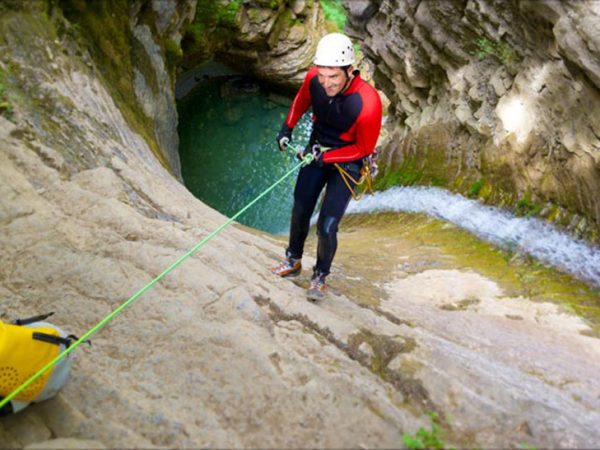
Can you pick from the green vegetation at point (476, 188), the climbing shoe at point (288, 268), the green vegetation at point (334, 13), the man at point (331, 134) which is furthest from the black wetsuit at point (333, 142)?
the green vegetation at point (334, 13)

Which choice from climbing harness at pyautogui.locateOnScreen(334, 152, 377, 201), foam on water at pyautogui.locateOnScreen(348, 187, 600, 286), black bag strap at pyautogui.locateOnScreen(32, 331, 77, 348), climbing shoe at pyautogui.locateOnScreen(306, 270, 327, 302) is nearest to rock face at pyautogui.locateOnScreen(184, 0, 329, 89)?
foam on water at pyautogui.locateOnScreen(348, 187, 600, 286)

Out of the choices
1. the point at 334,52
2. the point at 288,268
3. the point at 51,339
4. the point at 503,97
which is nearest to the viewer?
the point at 51,339

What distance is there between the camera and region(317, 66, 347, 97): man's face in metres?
3.87

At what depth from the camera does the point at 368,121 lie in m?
3.97

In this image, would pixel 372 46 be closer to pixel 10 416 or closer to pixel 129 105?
pixel 129 105

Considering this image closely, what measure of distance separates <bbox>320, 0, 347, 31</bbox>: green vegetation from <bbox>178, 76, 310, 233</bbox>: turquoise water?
398cm

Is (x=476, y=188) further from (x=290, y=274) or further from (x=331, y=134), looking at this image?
(x=331, y=134)

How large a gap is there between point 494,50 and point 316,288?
631cm

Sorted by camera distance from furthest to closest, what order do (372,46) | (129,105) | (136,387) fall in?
(372,46), (129,105), (136,387)

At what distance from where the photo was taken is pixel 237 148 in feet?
59.5

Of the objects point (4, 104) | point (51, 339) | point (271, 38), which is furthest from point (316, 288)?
point (271, 38)

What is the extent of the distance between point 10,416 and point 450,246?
6981 millimetres

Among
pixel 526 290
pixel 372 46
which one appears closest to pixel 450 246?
pixel 526 290

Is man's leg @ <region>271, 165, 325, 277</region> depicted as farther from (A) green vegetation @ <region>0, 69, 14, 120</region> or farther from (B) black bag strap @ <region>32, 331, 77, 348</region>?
(A) green vegetation @ <region>0, 69, 14, 120</region>
